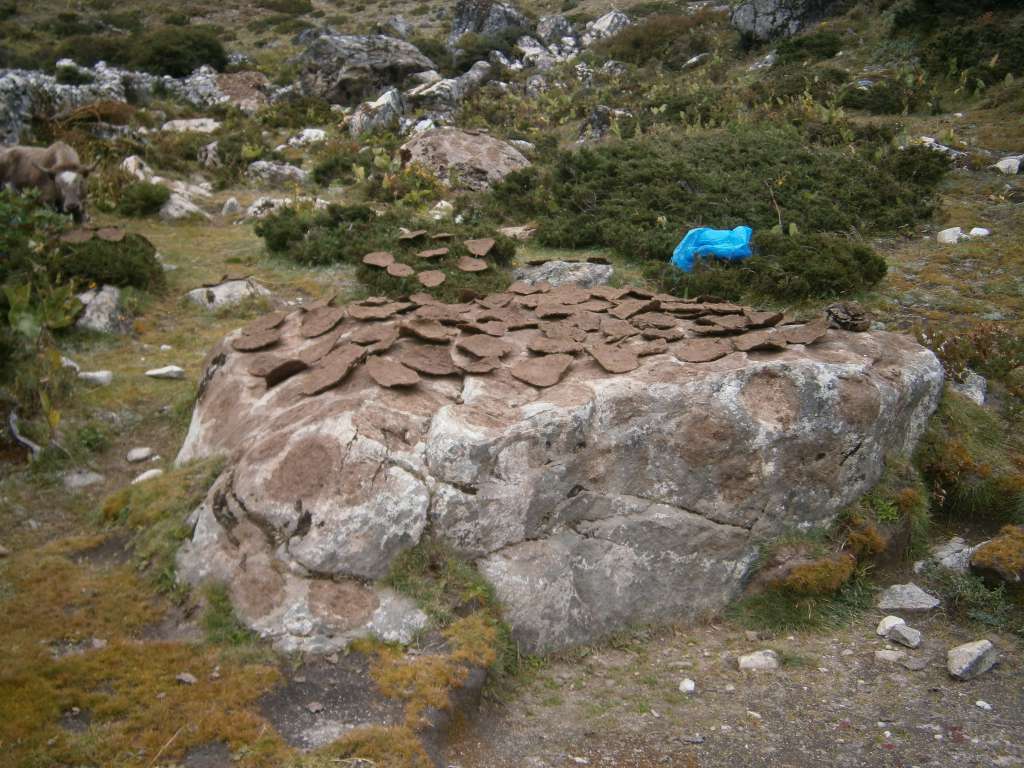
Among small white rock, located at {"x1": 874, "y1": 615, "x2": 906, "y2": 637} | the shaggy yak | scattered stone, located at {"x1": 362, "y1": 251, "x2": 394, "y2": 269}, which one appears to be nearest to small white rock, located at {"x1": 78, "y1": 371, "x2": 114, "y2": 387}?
scattered stone, located at {"x1": 362, "y1": 251, "x2": 394, "y2": 269}

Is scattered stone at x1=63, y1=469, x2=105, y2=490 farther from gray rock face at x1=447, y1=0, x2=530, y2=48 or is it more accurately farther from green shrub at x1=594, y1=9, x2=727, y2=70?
gray rock face at x1=447, y1=0, x2=530, y2=48

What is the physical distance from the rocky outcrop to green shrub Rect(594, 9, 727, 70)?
1364 centimetres

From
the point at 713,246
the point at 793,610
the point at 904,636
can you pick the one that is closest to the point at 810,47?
the point at 713,246

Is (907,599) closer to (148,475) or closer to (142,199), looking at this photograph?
(148,475)

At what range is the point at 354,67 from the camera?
1096 inches

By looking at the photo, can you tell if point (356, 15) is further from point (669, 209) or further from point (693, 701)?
point (693, 701)

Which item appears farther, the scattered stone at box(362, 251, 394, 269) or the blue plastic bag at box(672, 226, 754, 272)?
the blue plastic bag at box(672, 226, 754, 272)

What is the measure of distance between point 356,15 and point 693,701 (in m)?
49.3

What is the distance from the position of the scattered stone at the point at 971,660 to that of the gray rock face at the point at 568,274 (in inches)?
280

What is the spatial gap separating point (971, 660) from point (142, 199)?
51.9 ft

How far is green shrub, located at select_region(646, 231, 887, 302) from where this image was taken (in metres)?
11.1

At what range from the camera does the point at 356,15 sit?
47438mm

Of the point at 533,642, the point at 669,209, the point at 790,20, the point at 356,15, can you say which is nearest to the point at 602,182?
the point at 669,209

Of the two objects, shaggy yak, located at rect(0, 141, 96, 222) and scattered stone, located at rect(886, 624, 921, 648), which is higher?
shaggy yak, located at rect(0, 141, 96, 222)
